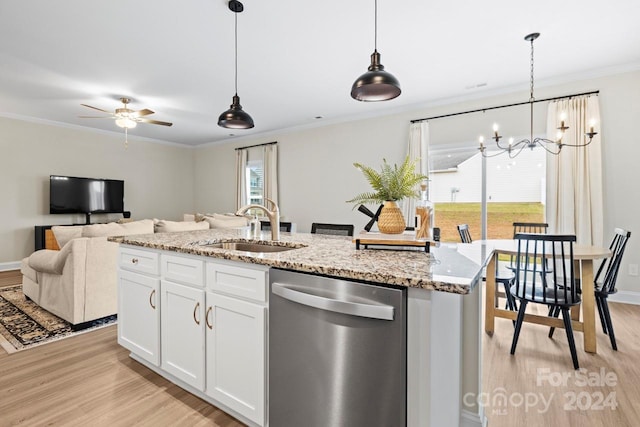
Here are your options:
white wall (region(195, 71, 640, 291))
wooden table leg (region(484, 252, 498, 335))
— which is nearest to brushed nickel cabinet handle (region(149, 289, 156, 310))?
wooden table leg (region(484, 252, 498, 335))

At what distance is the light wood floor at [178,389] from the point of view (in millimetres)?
1677

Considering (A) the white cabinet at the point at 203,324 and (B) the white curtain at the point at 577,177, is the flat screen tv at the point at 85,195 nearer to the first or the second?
(A) the white cabinet at the point at 203,324

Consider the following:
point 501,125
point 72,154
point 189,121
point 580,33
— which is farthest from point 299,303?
point 72,154

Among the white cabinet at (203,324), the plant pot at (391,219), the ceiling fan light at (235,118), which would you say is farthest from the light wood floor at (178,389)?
the ceiling fan light at (235,118)

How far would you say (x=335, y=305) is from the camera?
1146 millimetres

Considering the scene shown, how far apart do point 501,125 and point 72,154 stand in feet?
25.1

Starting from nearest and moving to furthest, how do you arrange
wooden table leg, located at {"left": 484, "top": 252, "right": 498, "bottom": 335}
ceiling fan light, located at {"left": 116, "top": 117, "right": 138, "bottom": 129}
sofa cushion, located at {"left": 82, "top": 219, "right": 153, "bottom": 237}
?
wooden table leg, located at {"left": 484, "top": 252, "right": 498, "bottom": 335}, sofa cushion, located at {"left": 82, "top": 219, "right": 153, "bottom": 237}, ceiling fan light, located at {"left": 116, "top": 117, "right": 138, "bottom": 129}

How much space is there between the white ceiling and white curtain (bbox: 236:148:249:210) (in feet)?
7.89

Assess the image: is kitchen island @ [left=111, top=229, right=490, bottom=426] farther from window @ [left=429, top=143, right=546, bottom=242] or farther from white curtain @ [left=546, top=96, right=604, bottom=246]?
window @ [left=429, top=143, right=546, bottom=242]

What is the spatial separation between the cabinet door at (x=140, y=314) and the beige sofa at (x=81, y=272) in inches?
34.0

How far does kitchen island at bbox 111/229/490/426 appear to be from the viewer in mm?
1031

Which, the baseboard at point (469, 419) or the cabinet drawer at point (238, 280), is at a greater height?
the cabinet drawer at point (238, 280)

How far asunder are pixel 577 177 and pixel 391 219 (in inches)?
135

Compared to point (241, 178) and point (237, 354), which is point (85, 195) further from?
point (237, 354)
